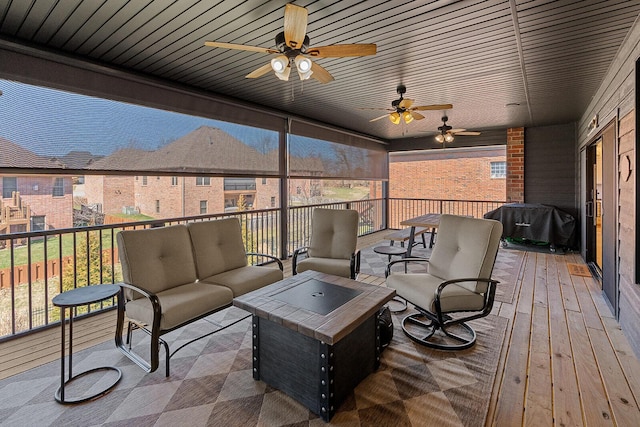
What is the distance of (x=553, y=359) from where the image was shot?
2.36 meters

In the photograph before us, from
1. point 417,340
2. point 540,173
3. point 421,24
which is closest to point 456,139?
point 540,173

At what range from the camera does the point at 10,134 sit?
8.74 feet

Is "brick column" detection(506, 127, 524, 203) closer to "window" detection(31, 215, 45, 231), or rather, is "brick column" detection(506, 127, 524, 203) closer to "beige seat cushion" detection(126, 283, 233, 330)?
"beige seat cushion" detection(126, 283, 233, 330)

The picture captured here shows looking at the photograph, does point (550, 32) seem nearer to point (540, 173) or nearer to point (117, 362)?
point (117, 362)

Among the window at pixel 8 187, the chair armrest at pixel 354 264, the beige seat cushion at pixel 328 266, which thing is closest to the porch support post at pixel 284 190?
the beige seat cushion at pixel 328 266

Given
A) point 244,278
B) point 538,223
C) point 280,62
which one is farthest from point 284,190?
point 538,223

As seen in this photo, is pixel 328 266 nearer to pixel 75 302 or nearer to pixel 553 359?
pixel 553 359

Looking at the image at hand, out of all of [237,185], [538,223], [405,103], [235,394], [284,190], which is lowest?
[235,394]

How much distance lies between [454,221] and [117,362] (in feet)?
10.1

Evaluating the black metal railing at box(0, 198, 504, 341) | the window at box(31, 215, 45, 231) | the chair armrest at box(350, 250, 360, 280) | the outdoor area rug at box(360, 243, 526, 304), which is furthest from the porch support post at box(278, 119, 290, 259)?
the window at box(31, 215, 45, 231)

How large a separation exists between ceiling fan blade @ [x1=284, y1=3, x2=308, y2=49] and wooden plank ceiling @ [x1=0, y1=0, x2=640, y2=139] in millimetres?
319

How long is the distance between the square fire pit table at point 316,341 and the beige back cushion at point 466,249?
0.84 meters

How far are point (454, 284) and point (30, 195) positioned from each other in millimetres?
4281

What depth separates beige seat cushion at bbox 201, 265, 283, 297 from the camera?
2793mm
